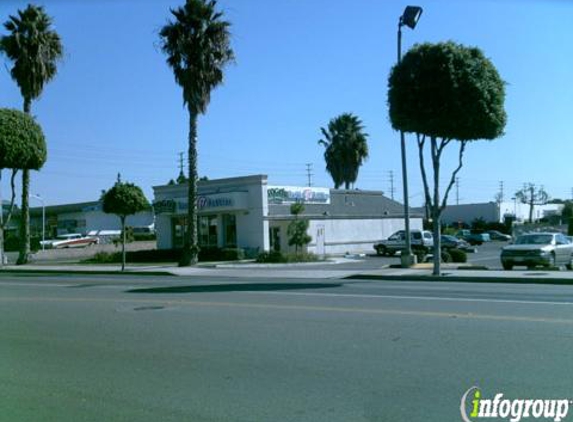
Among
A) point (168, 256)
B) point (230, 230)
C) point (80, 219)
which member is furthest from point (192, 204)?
point (80, 219)

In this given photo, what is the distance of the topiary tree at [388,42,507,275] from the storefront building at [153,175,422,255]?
2244 centimetres

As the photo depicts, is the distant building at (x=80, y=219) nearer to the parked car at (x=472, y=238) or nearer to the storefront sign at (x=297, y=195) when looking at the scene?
the parked car at (x=472, y=238)

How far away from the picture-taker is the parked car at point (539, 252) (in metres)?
25.2

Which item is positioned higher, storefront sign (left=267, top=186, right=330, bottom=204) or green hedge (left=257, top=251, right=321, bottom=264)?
storefront sign (left=267, top=186, right=330, bottom=204)

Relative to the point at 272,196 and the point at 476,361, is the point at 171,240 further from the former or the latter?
the point at 476,361

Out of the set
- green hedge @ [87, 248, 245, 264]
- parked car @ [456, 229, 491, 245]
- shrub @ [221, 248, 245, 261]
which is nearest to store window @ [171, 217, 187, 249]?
green hedge @ [87, 248, 245, 264]

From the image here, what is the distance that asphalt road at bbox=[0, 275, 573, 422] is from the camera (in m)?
6.61

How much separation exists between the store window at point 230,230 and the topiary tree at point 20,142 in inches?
530

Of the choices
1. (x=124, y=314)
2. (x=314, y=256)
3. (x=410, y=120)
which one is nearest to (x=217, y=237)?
(x=314, y=256)

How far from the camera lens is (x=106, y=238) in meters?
75.4

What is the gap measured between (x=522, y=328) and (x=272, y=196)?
113 feet

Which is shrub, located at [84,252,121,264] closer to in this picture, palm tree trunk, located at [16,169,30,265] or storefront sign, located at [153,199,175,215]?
palm tree trunk, located at [16,169,30,265]

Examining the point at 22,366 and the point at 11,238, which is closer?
the point at 22,366

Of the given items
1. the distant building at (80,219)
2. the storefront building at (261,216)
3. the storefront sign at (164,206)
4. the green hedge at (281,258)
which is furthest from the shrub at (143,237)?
the green hedge at (281,258)
